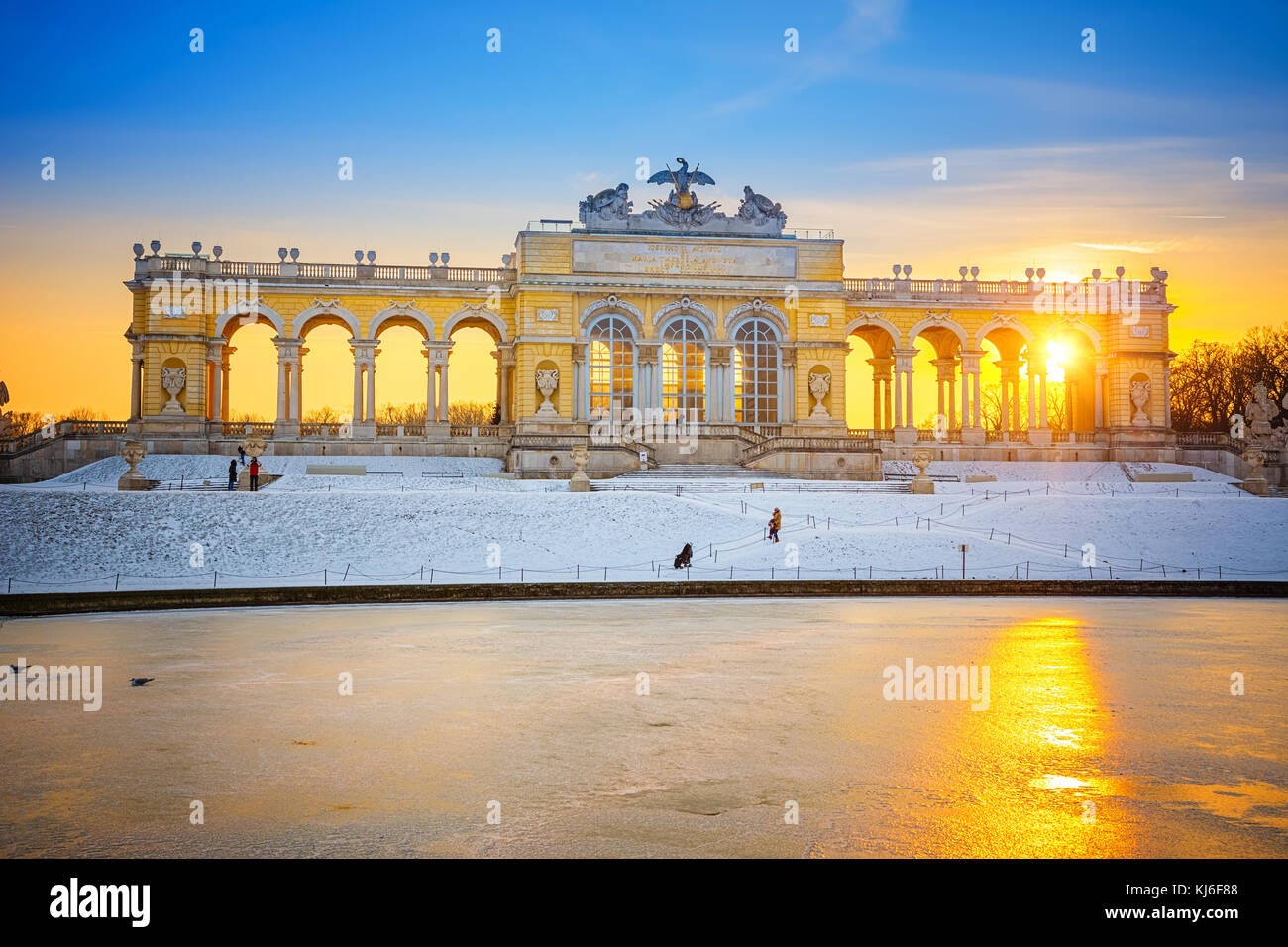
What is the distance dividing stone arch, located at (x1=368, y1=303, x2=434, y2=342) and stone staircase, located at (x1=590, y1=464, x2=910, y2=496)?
18.0m

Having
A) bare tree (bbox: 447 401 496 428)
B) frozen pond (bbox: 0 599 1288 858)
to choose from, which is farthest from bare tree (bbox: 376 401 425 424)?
frozen pond (bbox: 0 599 1288 858)

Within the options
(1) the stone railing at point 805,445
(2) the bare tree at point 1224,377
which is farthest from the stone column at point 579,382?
(2) the bare tree at point 1224,377

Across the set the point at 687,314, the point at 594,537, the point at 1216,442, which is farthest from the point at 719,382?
the point at 1216,442

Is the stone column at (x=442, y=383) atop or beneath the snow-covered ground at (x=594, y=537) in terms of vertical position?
atop

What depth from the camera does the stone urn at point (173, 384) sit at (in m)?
55.9

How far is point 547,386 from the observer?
185 feet

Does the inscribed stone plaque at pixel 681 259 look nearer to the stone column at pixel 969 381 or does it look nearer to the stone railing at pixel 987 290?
the stone railing at pixel 987 290

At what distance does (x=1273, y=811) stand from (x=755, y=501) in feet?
103

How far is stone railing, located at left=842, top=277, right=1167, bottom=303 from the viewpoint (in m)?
62.7

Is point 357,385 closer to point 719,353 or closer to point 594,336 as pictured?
point 594,336

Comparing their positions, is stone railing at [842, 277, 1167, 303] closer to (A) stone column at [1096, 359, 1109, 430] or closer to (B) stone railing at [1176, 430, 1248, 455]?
(A) stone column at [1096, 359, 1109, 430]

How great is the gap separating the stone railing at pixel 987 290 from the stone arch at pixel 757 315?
642cm

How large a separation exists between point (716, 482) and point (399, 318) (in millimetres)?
24607

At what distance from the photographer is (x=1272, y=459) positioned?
5081 cm
